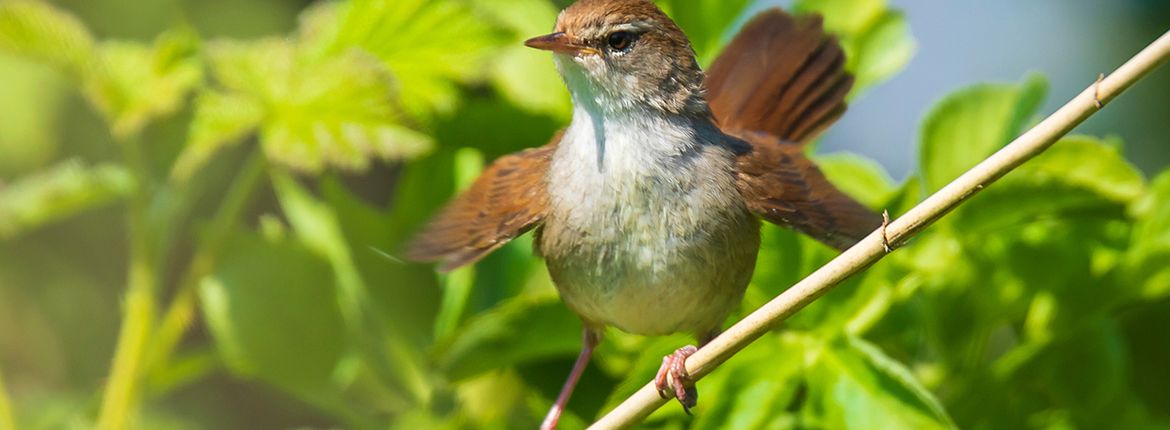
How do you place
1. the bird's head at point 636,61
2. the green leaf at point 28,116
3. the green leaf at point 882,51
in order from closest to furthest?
the green leaf at point 882,51, the bird's head at point 636,61, the green leaf at point 28,116

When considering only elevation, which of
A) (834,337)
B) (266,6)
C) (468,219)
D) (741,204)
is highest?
(266,6)

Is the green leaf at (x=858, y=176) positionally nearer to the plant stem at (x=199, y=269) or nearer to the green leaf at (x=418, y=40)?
the green leaf at (x=418, y=40)

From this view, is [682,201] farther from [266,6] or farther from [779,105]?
[266,6]

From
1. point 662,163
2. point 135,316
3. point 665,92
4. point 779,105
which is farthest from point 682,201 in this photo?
point 135,316

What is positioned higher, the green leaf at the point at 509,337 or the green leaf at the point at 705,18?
the green leaf at the point at 705,18

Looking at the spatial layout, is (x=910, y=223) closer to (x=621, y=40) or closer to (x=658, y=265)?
(x=658, y=265)

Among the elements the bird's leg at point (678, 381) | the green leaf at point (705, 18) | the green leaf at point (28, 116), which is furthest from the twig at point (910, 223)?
the green leaf at point (28, 116)
